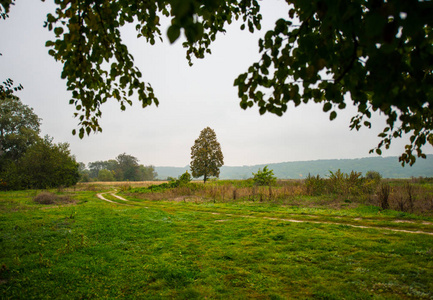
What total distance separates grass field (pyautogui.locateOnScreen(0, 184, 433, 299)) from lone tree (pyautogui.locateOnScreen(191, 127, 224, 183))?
31.1 meters

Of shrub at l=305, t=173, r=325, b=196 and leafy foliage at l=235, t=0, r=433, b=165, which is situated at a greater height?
leafy foliage at l=235, t=0, r=433, b=165

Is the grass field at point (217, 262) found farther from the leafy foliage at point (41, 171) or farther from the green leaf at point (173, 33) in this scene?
the leafy foliage at point (41, 171)

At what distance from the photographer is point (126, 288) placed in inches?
141

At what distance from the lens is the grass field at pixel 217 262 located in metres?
3.43

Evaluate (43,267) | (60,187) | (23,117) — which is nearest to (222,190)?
(43,267)

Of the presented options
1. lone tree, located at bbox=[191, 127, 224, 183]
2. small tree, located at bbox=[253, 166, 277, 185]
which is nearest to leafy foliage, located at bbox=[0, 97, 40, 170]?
lone tree, located at bbox=[191, 127, 224, 183]

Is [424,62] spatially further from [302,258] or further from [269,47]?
[302,258]

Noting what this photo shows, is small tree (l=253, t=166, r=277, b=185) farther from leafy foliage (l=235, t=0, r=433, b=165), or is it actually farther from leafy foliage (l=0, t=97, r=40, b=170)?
leafy foliage (l=0, t=97, r=40, b=170)

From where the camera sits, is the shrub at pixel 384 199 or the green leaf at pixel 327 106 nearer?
the green leaf at pixel 327 106

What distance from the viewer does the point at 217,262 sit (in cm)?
466

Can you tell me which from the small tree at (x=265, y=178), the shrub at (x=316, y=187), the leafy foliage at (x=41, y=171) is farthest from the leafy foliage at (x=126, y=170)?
the shrub at (x=316, y=187)

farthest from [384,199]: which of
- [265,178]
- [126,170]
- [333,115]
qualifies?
[126,170]

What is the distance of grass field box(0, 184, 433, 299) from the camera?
11.3 ft

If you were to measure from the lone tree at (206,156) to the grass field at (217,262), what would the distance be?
31.1 m
